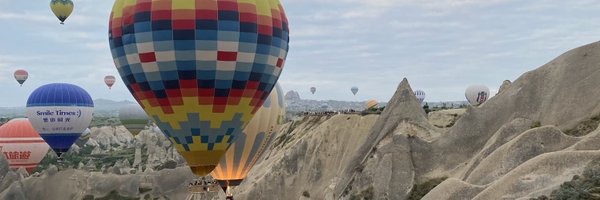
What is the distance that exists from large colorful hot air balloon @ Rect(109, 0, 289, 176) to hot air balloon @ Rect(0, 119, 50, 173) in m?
47.1

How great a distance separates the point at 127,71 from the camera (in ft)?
91.5

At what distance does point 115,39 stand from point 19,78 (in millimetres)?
80832

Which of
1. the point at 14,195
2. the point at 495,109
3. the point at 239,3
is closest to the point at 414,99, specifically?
the point at 495,109

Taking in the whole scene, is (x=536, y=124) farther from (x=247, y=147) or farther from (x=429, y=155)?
(x=247, y=147)

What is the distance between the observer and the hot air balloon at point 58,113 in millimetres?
58094

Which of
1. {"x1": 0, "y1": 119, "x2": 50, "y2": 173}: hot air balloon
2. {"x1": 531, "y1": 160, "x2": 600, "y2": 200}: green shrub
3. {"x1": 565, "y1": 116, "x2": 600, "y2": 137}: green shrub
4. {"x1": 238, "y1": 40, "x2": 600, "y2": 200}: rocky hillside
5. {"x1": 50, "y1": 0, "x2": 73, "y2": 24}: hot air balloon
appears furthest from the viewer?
{"x1": 0, "y1": 119, "x2": 50, "y2": 173}: hot air balloon

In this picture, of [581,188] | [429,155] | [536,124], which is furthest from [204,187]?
[536,124]

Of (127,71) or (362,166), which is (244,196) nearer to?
(362,166)

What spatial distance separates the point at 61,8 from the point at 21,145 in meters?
18.3

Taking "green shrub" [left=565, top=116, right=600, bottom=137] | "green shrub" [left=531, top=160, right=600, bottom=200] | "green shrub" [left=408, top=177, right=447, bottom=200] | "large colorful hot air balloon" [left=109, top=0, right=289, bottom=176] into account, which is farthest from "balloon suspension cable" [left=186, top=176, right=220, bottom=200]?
"green shrub" [left=565, top=116, right=600, bottom=137]

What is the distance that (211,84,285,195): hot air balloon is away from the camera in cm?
3847

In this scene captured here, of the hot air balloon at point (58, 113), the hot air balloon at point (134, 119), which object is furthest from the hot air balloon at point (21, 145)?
the hot air balloon at point (134, 119)

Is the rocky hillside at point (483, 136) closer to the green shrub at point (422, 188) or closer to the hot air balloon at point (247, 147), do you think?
the green shrub at point (422, 188)

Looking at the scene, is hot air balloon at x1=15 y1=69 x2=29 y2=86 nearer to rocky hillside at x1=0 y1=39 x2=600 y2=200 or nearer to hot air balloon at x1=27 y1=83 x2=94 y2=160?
rocky hillside at x1=0 y1=39 x2=600 y2=200
